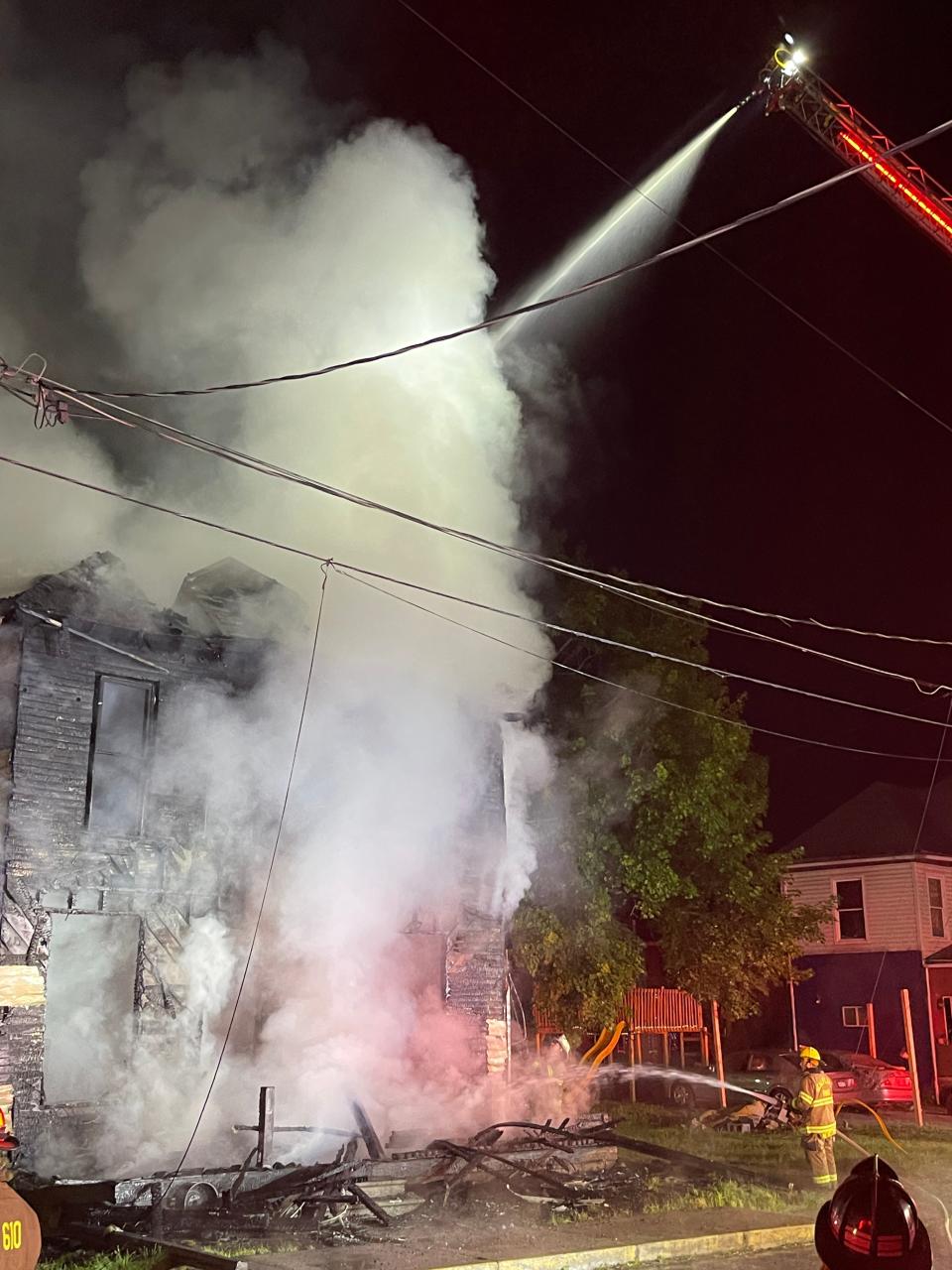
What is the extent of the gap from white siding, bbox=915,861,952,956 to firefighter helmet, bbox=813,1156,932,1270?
2497cm

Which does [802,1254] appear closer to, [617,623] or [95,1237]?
[95,1237]

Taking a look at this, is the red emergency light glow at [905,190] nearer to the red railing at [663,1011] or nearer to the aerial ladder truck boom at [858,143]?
the aerial ladder truck boom at [858,143]

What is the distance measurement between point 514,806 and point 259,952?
17.9 ft

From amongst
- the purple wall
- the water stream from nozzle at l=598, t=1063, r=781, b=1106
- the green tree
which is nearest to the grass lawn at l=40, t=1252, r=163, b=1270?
the water stream from nozzle at l=598, t=1063, r=781, b=1106

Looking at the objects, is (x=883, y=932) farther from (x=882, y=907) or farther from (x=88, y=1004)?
(x=88, y=1004)

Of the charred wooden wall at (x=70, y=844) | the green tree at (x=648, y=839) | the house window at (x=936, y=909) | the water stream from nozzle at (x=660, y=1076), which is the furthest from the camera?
the house window at (x=936, y=909)

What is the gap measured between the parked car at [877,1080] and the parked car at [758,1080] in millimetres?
156

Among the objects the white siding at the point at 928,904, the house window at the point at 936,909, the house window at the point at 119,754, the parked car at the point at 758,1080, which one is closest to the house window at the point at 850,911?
the white siding at the point at 928,904

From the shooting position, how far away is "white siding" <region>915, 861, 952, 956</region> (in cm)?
2598

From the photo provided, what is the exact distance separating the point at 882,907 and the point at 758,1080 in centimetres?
725

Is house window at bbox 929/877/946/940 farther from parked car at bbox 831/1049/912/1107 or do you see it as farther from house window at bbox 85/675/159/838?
house window at bbox 85/675/159/838

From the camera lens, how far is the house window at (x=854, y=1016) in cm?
2664

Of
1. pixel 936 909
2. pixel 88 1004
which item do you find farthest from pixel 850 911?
pixel 88 1004

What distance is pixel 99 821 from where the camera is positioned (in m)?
13.8
